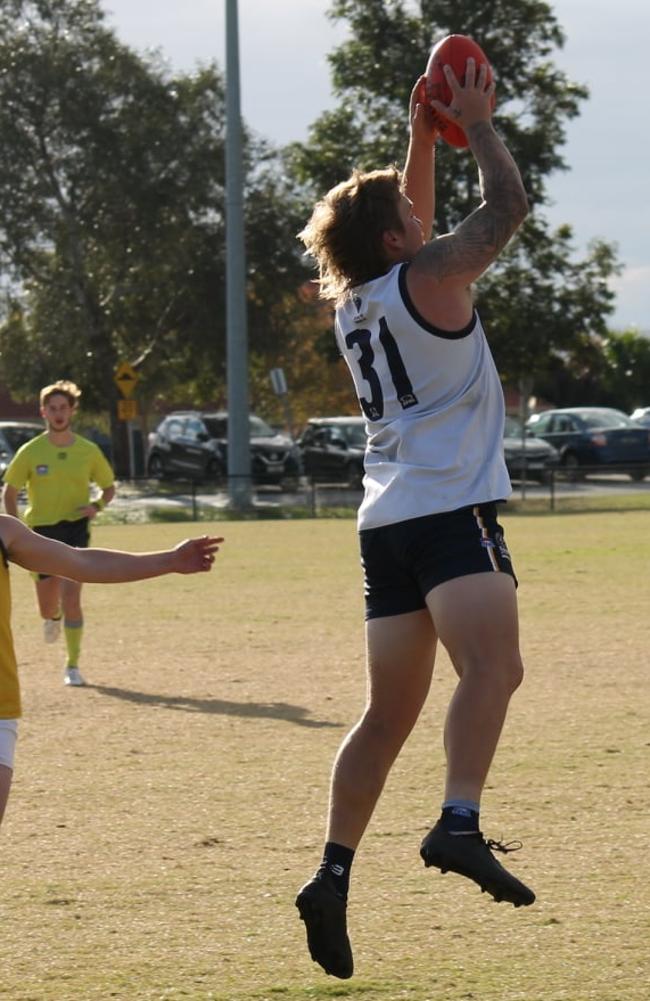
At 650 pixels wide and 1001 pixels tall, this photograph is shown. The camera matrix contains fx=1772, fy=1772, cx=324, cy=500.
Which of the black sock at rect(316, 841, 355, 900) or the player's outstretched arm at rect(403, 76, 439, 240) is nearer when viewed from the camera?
the black sock at rect(316, 841, 355, 900)

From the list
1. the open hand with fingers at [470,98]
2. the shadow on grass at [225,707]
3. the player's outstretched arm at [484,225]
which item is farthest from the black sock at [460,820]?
the shadow on grass at [225,707]

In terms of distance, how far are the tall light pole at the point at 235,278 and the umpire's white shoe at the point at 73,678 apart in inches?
866

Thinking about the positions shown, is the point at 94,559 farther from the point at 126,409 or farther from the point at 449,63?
the point at 126,409

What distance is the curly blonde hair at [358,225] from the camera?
5.07 metres

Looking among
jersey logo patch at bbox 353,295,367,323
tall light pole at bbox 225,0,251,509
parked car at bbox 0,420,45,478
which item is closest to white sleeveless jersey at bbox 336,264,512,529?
jersey logo patch at bbox 353,295,367,323

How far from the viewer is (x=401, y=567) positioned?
198 inches

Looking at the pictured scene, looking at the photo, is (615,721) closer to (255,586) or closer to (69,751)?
(69,751)

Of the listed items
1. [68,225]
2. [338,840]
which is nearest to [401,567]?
[338,840]

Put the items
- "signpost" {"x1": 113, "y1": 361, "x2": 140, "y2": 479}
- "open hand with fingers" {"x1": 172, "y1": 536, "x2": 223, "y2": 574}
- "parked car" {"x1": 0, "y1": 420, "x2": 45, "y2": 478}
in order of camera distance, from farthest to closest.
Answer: "parked car" {"x1": 0, "y1": 420, "x2": 45, "y2": 478} → "signpost" {"x1": 113, "y1": 361, "x2": 140, "y2": 479} → "open hand with fingers" {"x1": 172, "y1": 536, "x2": 223, "y2": 574}

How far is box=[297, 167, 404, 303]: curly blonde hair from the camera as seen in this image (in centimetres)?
507

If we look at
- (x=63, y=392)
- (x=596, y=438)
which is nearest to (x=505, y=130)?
(x=596, y=438)

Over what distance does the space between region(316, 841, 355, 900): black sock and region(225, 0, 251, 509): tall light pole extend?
29353mm

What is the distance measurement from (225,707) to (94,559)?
654 cm

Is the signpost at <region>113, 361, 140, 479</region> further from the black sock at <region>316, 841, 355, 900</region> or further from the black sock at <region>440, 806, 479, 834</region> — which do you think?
the black sock at <region>440, 806, 479, 834</region>
